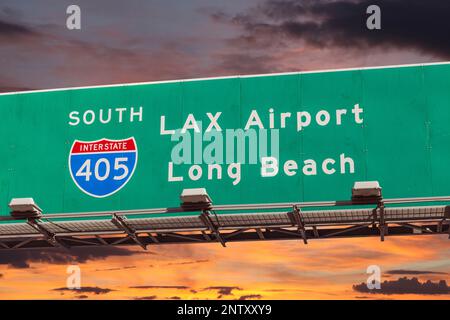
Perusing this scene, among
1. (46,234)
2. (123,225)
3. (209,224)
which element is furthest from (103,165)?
(209,224)

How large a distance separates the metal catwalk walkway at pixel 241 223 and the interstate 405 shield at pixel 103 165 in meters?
0.87

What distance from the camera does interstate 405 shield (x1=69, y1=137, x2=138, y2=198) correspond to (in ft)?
74.9

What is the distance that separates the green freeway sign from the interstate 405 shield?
3 cm

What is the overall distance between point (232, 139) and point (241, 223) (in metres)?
2.55

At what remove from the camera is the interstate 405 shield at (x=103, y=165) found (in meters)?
22.8

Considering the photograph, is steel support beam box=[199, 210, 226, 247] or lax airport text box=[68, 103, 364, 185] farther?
steel support beam box=[199, 210, 226, 247]

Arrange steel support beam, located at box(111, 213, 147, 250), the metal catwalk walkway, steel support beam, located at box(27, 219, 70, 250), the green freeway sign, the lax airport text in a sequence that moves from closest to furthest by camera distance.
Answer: the metal catwalk walkway → the green freeway sign → the lax airport text → steel support beam, located at box(111, 213, 147, 250) → steel support beam, located at box(27, 219, 70, 250)

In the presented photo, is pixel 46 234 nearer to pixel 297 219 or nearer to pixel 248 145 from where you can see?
pixel 248 145

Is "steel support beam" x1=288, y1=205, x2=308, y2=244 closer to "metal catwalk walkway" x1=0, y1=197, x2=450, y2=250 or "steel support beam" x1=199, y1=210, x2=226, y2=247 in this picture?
"metal catwalk walkway" x1=0, y1=197, x2=450, y2=250

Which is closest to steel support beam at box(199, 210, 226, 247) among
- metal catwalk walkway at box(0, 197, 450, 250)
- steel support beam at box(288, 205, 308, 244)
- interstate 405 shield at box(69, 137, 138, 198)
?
metal catwalk walkway at box(0, 197, 450, 250)

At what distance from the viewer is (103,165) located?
22969mm

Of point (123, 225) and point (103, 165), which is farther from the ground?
point (103, 165)
